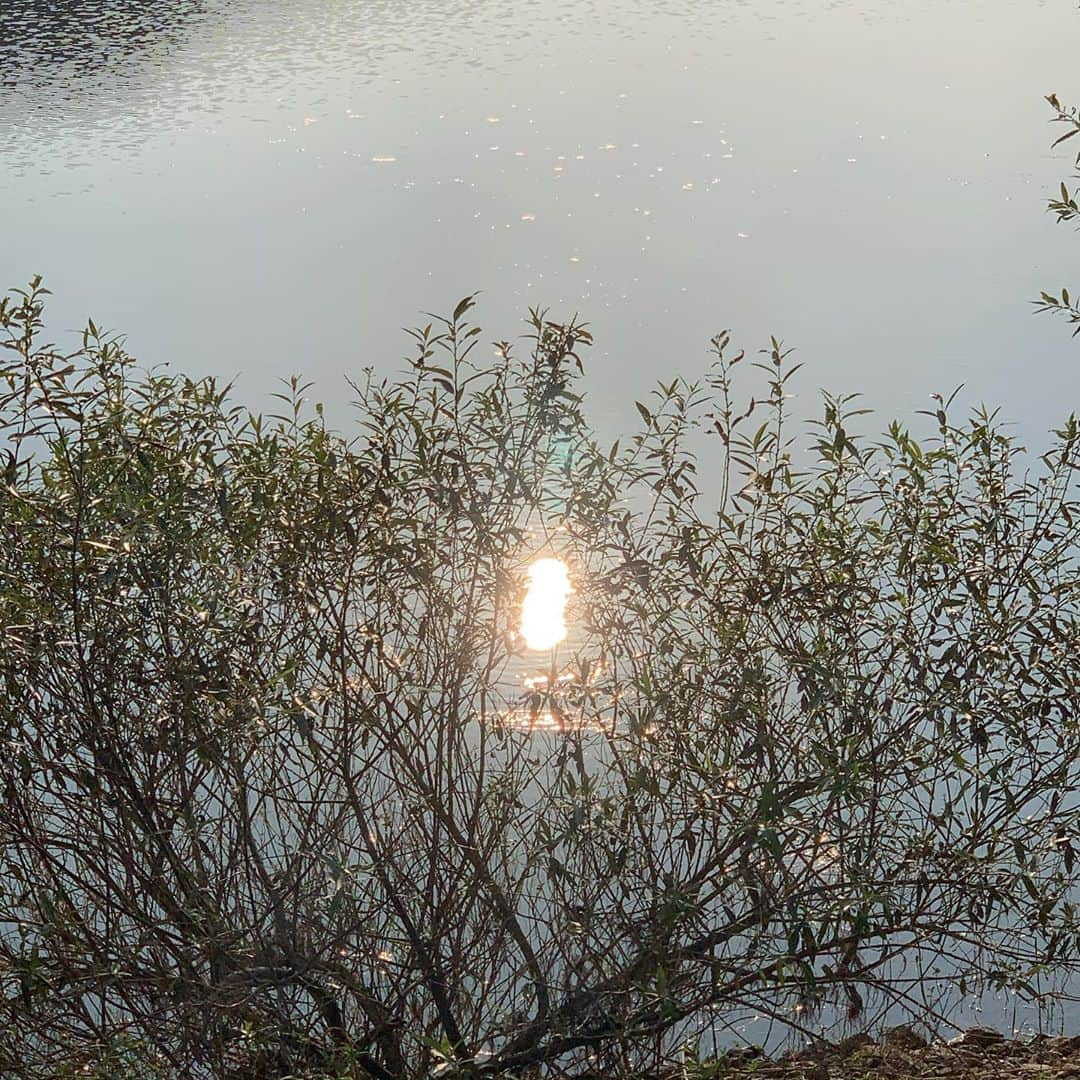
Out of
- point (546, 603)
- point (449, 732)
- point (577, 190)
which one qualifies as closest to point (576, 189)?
point (577, 190)

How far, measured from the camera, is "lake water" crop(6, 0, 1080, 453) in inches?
307

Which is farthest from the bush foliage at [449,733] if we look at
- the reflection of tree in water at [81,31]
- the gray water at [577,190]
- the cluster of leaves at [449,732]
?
the reflection of tree in water at [81,31]

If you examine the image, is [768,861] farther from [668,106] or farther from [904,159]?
[668,106]

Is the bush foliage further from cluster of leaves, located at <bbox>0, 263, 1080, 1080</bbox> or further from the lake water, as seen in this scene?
the lake water

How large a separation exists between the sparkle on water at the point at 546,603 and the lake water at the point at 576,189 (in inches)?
143

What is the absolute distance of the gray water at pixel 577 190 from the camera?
25.5ft

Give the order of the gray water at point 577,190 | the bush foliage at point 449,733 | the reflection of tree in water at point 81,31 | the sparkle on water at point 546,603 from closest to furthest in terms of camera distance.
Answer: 1. the bush foliage at point 449,733
2. the sparkle on water at point 546,603
3. the gray water at point 577,190
4. the reflection of tree in water at point 81,31

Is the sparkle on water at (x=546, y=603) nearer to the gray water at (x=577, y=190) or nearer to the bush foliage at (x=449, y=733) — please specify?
the bush foliage at (x=449, y=733)

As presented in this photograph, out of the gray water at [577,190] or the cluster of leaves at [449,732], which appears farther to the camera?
the gray water at [577,190]

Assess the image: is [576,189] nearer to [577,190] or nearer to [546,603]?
[577,190]

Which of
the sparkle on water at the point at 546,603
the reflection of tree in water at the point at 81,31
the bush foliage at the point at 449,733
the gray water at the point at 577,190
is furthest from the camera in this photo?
the reflection of tree in water at the point at 81,31

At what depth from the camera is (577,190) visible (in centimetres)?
1033

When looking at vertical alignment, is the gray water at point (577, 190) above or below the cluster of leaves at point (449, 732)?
above

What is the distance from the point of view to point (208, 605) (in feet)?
8.50
